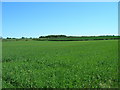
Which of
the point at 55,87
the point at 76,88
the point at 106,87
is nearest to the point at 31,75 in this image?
the point at 55,87

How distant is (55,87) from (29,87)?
1.58 meters

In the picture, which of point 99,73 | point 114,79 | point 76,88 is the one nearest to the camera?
point 76,88

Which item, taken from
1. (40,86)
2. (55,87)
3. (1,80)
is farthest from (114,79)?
(1,80)

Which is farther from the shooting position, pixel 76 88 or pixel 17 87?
pixel 17 87

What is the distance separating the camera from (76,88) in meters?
9.53

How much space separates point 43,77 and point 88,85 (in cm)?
337

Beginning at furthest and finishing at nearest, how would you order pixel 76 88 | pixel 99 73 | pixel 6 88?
Answer: pixel 99 73 < pixel 6 88 < pixel 76 88

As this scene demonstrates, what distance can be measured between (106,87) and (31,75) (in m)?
5.45

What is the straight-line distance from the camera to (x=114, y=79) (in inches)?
439

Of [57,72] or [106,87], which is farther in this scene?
[57,72]

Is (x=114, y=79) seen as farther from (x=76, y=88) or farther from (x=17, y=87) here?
(x=17, y=87)

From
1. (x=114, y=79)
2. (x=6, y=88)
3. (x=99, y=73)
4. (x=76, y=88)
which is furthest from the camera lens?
(x=99, y=73)

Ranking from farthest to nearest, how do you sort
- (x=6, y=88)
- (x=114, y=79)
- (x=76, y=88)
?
(x=114, y=79) < (x=6, y=88) < (x=76, y=88)

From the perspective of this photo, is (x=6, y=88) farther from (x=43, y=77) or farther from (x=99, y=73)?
(x=99, y=73)
